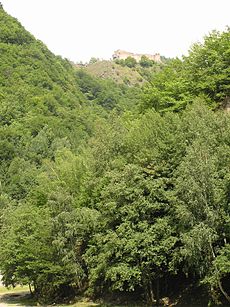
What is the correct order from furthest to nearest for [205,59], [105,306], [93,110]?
[93,110] → [205,59] → [105,306]

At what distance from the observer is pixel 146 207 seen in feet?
93.8

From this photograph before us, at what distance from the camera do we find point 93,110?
138375 mm

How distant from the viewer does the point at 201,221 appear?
24688 millimetres

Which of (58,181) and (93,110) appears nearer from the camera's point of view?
(58,181)

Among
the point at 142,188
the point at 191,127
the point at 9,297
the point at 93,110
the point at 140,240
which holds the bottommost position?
the point at 9,297

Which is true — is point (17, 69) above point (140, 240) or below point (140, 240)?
above

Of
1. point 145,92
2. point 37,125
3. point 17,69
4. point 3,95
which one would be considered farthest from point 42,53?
point 145,92

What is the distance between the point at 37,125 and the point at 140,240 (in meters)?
86.4

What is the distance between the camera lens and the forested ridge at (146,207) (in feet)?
82.2

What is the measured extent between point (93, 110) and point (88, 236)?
105m

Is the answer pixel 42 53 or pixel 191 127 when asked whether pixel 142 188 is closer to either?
pixel 191 127

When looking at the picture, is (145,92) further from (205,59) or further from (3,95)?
(3,95)

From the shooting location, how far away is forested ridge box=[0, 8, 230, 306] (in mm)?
25047

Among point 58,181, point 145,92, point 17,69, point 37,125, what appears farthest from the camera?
point 17,69
